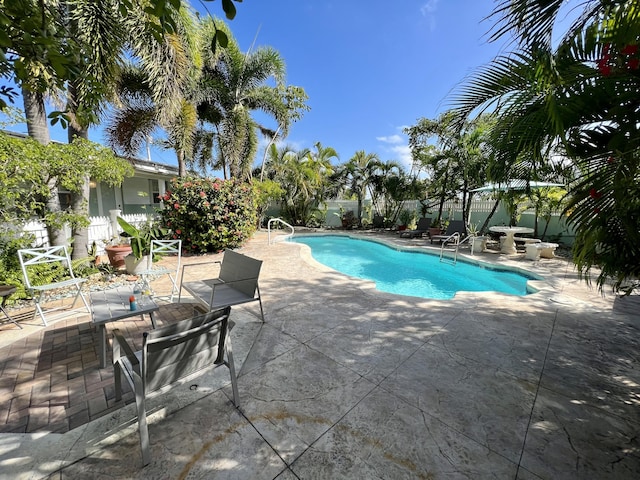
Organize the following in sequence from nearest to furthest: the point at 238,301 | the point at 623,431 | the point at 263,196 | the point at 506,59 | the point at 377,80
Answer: the point at 623,431
the point at 506,59
the point at 238,301
the point at 377,80
the point at 263,196

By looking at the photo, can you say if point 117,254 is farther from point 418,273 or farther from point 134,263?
point 418,273

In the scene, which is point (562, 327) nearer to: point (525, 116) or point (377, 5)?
point (525, 116)

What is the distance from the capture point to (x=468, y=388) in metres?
2.54

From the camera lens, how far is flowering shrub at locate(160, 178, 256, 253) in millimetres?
8680

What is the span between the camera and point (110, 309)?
3.05 metres

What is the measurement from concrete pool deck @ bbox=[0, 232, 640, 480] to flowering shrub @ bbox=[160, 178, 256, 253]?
5364mm

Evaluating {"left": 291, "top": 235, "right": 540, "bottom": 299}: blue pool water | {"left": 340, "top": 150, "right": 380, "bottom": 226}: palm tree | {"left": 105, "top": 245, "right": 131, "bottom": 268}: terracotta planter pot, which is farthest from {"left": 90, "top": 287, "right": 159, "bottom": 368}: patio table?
{"left": 340, "top": 150, "right": 380, "bottom": 226}: palm tree

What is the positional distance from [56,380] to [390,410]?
329 centimetres

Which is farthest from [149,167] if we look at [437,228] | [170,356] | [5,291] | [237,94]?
[437,228]

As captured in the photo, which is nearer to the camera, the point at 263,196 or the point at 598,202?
the point at 598,202

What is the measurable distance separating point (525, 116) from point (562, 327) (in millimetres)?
3162

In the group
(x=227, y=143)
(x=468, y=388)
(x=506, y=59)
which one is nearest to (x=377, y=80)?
(x=227, y=143)

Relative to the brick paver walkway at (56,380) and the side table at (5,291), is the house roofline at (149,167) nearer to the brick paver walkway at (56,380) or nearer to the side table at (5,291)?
the side table at (5,291)

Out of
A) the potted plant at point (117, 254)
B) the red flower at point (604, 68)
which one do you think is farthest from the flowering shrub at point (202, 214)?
the red flower at point (604, 68)
